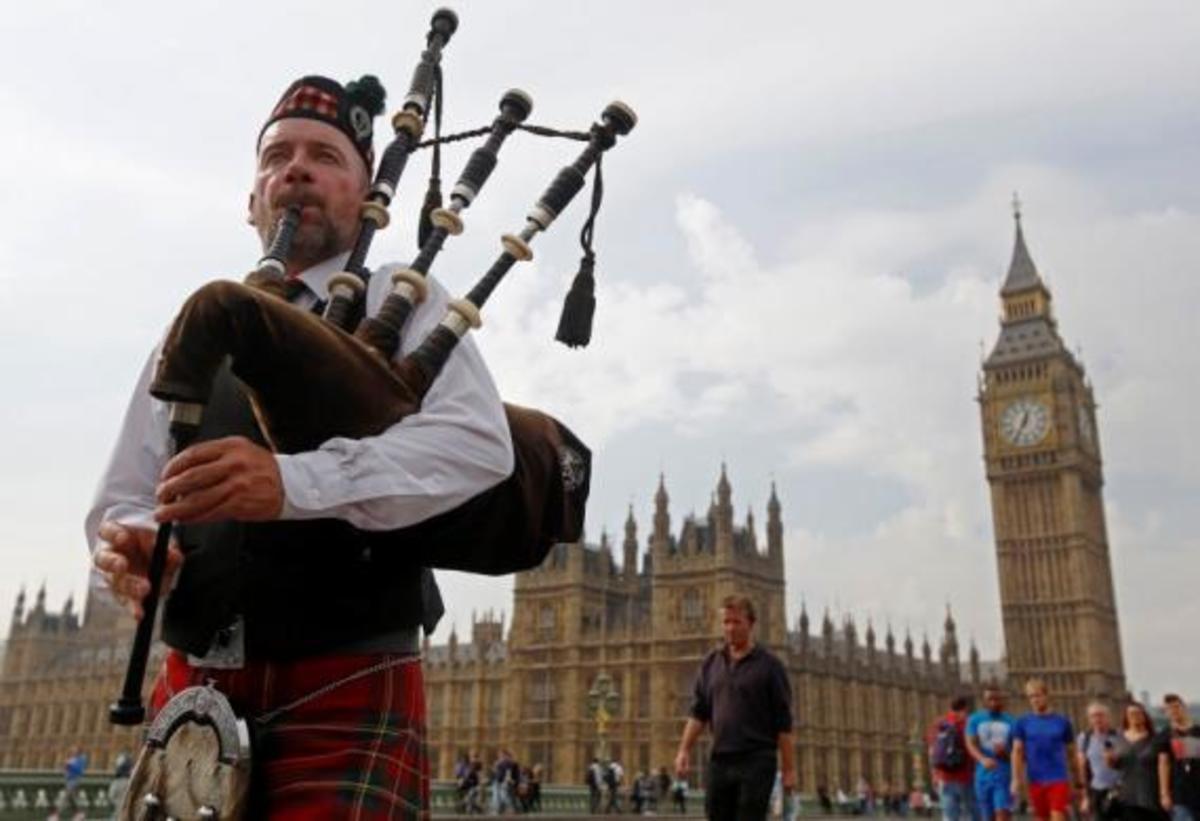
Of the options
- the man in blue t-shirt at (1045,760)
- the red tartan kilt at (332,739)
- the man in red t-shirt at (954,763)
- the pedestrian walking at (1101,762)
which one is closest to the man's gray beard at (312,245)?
the red tartan kilt at (332,739)

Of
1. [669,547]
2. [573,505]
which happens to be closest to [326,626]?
[573,505]

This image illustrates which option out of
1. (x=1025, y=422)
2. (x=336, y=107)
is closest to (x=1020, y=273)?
(x=1025, y=422)

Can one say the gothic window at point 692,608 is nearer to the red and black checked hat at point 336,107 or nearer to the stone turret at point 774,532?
the stone turret at point 774,532

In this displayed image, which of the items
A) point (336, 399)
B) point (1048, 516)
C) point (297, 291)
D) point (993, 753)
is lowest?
point (993, 753)

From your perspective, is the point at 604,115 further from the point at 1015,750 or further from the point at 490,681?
the point at 490,681

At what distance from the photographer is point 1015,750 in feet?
32.6

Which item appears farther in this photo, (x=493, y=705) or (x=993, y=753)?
(x=493, y=705)

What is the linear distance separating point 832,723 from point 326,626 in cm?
5078

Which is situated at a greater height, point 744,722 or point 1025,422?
point 1025,422

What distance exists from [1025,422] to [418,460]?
72000mm

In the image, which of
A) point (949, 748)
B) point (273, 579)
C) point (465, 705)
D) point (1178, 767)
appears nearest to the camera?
point (273, 579)

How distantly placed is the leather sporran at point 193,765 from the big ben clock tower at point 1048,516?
68718mm

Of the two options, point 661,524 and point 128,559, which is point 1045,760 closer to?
point 128,559

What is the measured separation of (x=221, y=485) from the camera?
1625 millimetres
